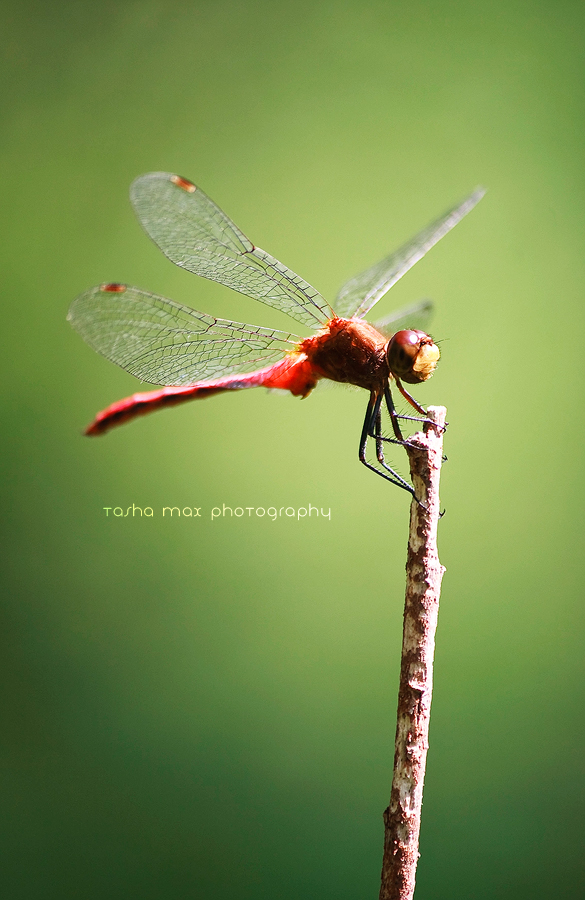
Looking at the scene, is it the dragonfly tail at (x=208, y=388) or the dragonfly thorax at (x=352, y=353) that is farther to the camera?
the dragonfly tail at (x=208, y=388)

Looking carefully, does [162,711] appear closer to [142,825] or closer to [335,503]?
[142,825]

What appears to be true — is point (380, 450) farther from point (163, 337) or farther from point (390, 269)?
point (163, 337)

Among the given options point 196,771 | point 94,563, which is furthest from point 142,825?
point 94,563

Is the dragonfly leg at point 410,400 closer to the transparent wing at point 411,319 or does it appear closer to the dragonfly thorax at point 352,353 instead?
the dragonfly thorax at point 352,353

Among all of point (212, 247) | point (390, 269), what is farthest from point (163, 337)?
point (390, 269)

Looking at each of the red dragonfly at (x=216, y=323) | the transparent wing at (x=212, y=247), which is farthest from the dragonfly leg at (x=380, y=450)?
the transparent wing at (x=212, y=247)

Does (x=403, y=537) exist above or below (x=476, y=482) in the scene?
below

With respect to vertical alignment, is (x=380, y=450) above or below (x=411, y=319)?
below
